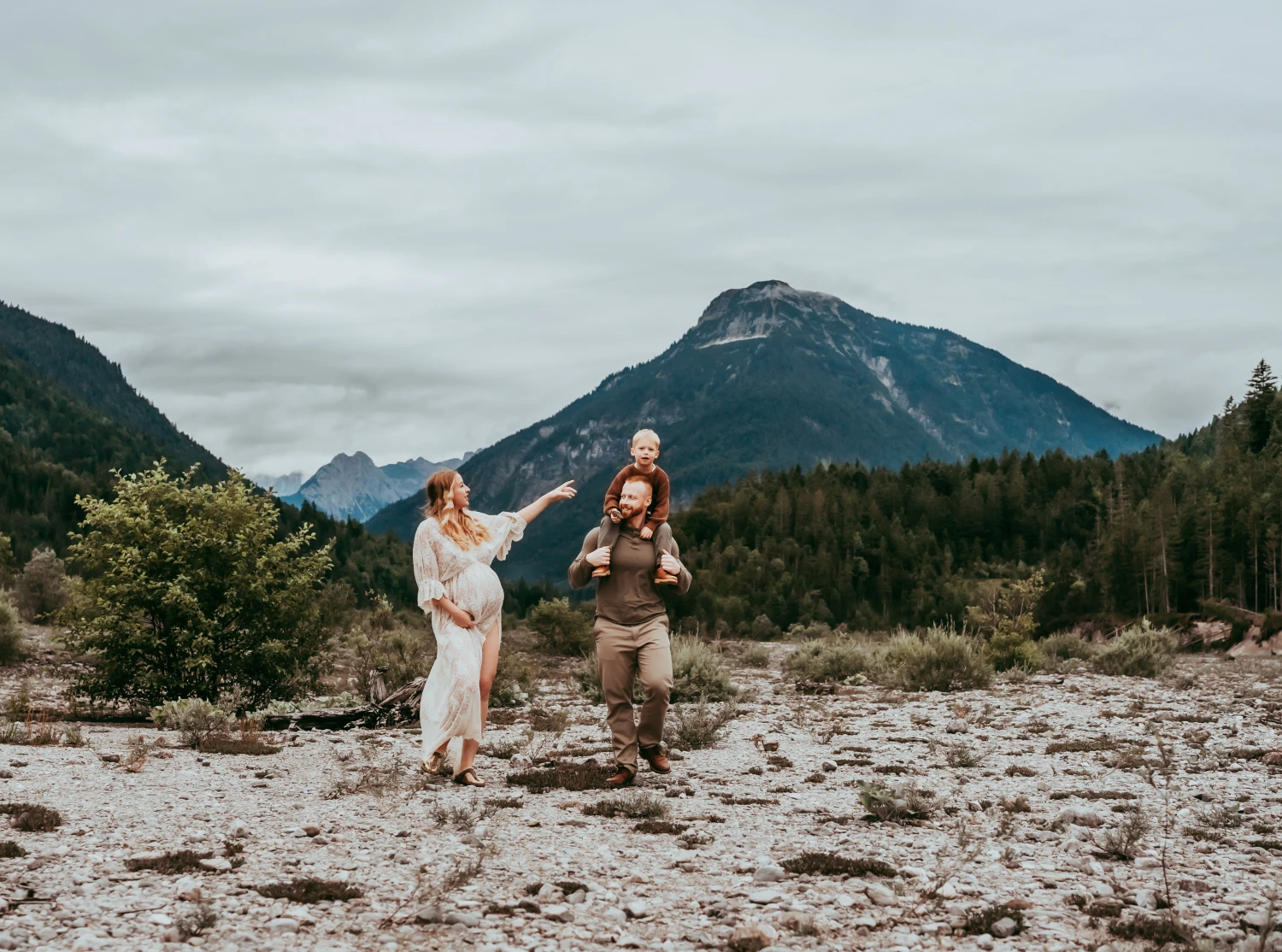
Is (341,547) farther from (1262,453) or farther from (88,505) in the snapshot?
(88,505)

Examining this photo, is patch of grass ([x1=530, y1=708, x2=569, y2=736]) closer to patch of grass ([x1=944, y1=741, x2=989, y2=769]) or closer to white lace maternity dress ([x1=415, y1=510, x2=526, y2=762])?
white lace maternity dress ([x1=415, y1=510, x2=526, y2=762])

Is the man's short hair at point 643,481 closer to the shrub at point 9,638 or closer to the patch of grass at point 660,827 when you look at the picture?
the patch of grass at point 660,827

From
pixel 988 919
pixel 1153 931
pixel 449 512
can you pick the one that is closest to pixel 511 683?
pixel 449 512

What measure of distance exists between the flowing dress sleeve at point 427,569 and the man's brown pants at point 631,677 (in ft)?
5.55

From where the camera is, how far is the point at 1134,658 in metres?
22.9

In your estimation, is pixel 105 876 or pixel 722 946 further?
pixel 105 876

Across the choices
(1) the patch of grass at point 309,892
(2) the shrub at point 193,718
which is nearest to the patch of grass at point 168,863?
(1) the patch of grass at point 309,892

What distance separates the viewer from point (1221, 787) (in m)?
9.97

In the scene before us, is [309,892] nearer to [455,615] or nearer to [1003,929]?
[1003,929]

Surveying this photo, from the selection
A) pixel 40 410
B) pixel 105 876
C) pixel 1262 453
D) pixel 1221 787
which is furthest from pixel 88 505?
pixel 40 410

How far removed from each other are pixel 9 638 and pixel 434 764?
15148 millimetres

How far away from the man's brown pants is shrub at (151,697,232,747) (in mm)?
5365

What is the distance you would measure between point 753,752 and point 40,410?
213 m

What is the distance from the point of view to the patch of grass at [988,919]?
5.79 meters
